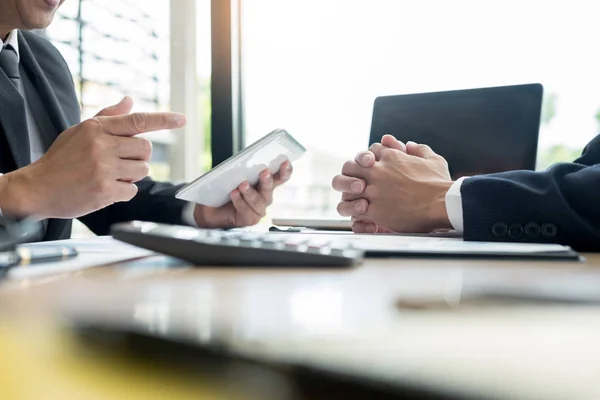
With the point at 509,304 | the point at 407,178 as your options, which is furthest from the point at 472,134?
the point at 509,304

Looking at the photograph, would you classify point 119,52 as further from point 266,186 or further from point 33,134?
point 266,186

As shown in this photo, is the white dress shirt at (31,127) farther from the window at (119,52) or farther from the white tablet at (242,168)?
the window at (119,52)

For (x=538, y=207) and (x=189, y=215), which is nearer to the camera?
(x=538, y=207)

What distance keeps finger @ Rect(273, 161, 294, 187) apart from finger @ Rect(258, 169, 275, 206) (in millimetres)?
13

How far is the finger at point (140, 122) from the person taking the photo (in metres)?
0.70

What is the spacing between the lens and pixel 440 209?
78 cm

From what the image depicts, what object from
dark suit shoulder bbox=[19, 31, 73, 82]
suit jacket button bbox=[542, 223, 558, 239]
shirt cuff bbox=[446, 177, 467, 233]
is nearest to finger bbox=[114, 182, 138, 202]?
shirt cuff bbox=[446, 177, 467, 233]

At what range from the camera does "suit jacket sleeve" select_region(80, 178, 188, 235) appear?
47.6 inches

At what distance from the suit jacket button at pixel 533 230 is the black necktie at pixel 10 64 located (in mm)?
1102

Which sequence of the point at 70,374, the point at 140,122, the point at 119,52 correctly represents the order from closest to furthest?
1. the point at 70,374
2. the point at 140,122
3. the point at 119,52

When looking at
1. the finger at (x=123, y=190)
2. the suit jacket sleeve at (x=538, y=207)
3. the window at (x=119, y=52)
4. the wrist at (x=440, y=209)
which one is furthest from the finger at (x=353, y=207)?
the window at (x=119, y=52)

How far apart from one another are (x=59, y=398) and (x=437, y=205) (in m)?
0.67

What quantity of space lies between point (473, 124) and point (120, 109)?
881 millimetres

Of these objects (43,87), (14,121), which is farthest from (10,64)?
(14,121)
